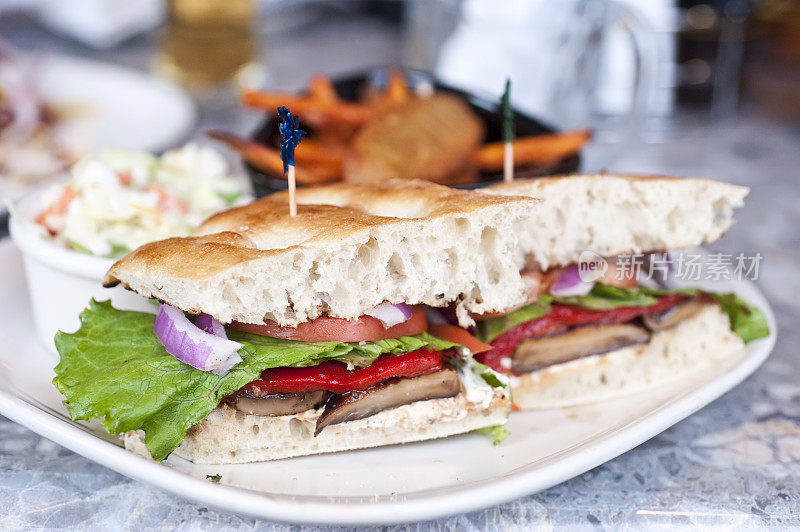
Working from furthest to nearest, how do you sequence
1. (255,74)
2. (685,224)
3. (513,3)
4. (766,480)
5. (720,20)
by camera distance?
(255,74)
(720,20)
(513,3)
(685,224)
(766,480)

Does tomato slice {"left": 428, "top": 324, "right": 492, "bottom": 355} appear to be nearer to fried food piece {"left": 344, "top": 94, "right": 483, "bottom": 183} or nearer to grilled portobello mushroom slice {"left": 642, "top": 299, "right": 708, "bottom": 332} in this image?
grilled portobello mushroom slice {"left": 642, "top": 299, "right": 708, "bottom": 332}

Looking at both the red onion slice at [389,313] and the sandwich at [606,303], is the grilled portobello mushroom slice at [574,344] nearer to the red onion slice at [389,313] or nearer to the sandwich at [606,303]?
the sandwich at [606,303]

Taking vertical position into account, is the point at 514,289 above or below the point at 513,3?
below

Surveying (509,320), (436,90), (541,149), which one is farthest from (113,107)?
(509,320)

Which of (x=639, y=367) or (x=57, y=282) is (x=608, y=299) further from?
(x=57, y=282)

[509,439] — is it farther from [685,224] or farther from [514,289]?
[685,224]

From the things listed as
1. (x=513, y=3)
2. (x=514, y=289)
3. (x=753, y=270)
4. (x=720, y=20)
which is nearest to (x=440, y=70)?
(x=513, y=3)

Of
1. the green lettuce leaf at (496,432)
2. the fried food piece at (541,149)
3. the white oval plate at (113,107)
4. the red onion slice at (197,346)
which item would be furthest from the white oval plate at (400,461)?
the white oval plate at (113,107)
